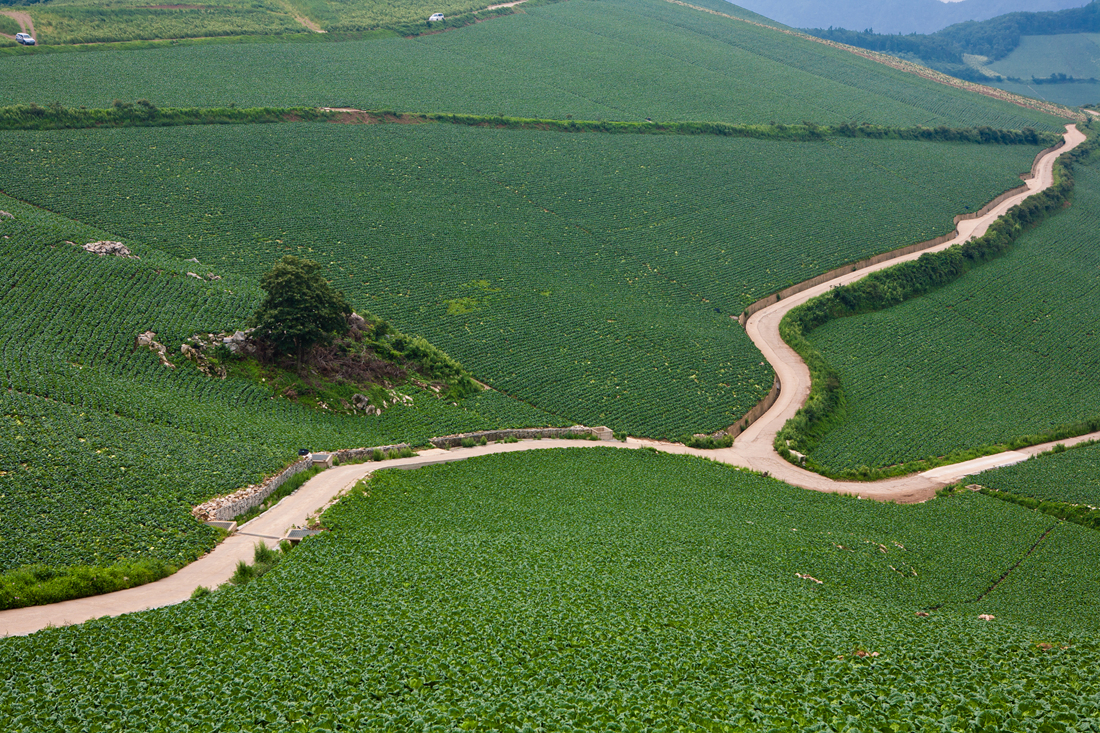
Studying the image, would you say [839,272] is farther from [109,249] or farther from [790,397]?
[109,249]

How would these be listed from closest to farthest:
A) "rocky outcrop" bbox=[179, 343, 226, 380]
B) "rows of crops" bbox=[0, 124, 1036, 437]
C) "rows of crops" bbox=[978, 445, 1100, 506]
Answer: "rows of crops" bbox=[978, 445, 1100, 506] → "rocky outcrop" bbox=[179, 343, 226, 380] → "rows of crops" bbox=[0, 124, 1036, 437]

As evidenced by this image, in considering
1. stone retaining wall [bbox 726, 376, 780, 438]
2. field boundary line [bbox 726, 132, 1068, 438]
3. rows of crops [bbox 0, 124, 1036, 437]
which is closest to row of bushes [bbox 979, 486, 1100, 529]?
stone retaining wall [bbox 726, 376, 780, 438]

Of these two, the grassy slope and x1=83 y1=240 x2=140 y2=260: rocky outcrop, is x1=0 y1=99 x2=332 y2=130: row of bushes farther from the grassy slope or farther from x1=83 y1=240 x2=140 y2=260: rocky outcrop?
the grassy slope

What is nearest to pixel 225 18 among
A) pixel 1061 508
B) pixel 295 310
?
pixel 295 310

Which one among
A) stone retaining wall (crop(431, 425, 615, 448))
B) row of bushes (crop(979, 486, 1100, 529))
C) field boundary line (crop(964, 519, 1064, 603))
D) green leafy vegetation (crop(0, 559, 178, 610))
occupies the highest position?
row of bushes (crop(979, 486, 1100, 529))

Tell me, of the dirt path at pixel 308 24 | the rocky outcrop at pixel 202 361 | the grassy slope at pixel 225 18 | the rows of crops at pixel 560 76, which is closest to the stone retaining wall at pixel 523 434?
the rocky outcrop at pixel 202 361

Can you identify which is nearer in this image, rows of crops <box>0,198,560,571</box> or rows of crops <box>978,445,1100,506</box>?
rows of crops <box>0,198,560,571</box>

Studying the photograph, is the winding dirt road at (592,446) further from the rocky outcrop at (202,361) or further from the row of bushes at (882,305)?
the rocky outcrop at (202,361)

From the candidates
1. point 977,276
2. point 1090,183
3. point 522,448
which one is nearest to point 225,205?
point 522,448
